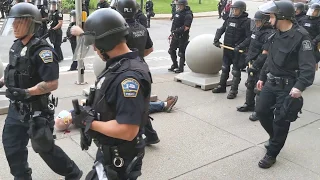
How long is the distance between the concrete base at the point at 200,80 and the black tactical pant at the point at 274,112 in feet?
11.2

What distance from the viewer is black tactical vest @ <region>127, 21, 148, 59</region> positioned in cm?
431

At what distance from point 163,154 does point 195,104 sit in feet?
7.68

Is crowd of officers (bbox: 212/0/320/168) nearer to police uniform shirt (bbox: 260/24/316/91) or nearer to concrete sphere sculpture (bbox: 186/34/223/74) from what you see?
police uniform shirt (bbox: 260/24/316/91)

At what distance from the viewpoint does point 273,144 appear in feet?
14.0

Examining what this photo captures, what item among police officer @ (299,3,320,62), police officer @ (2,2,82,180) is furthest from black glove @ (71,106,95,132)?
police officer @ (299,3,320,62)

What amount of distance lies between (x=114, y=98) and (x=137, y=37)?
2.23m

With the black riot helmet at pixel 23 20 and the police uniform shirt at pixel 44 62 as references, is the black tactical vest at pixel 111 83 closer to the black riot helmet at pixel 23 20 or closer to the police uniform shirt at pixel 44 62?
the police uniform shirt at pixel 44 62

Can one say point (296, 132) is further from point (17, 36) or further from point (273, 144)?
point (17, 36)

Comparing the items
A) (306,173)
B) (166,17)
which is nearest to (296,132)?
(306,173)

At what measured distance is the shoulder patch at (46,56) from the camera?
3.31 meters

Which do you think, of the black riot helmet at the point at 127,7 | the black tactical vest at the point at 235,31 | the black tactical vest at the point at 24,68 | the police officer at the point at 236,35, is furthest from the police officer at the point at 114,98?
the black tactical vest at the point at 235,31

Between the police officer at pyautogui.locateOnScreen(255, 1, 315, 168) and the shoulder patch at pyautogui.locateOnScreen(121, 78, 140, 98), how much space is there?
2.33 metres

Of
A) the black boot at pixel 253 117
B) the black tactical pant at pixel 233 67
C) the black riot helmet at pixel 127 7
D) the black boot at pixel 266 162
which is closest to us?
the black boot at pixel 266 162

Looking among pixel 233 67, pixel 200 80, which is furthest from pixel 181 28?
pixel 233 67
